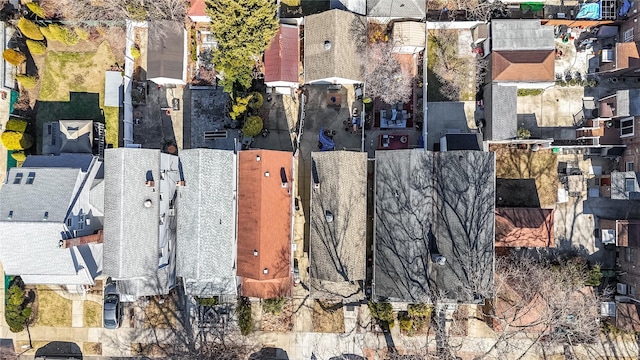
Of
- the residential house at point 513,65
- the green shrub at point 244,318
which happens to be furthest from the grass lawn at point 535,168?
the green shrub at point 244,318

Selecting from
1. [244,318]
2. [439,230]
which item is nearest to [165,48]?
[244,318]

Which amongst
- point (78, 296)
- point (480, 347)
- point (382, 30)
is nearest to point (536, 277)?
point (480, 347)

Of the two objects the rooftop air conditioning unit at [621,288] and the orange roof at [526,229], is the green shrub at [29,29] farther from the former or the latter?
the rooftop air conditioning unit at [621,288]

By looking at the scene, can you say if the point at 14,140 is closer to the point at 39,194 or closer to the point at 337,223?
the point at 39,194

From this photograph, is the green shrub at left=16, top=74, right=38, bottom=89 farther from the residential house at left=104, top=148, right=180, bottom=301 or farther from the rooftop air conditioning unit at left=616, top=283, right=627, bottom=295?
the rooftop air conditioning unit at left=616, top=283, right=627, bottom=295

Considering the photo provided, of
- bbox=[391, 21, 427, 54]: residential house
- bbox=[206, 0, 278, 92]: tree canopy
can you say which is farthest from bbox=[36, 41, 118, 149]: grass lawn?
bbox=[391, 21, 427, 54]: residential house

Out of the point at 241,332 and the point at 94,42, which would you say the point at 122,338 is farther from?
the point at 94,42
